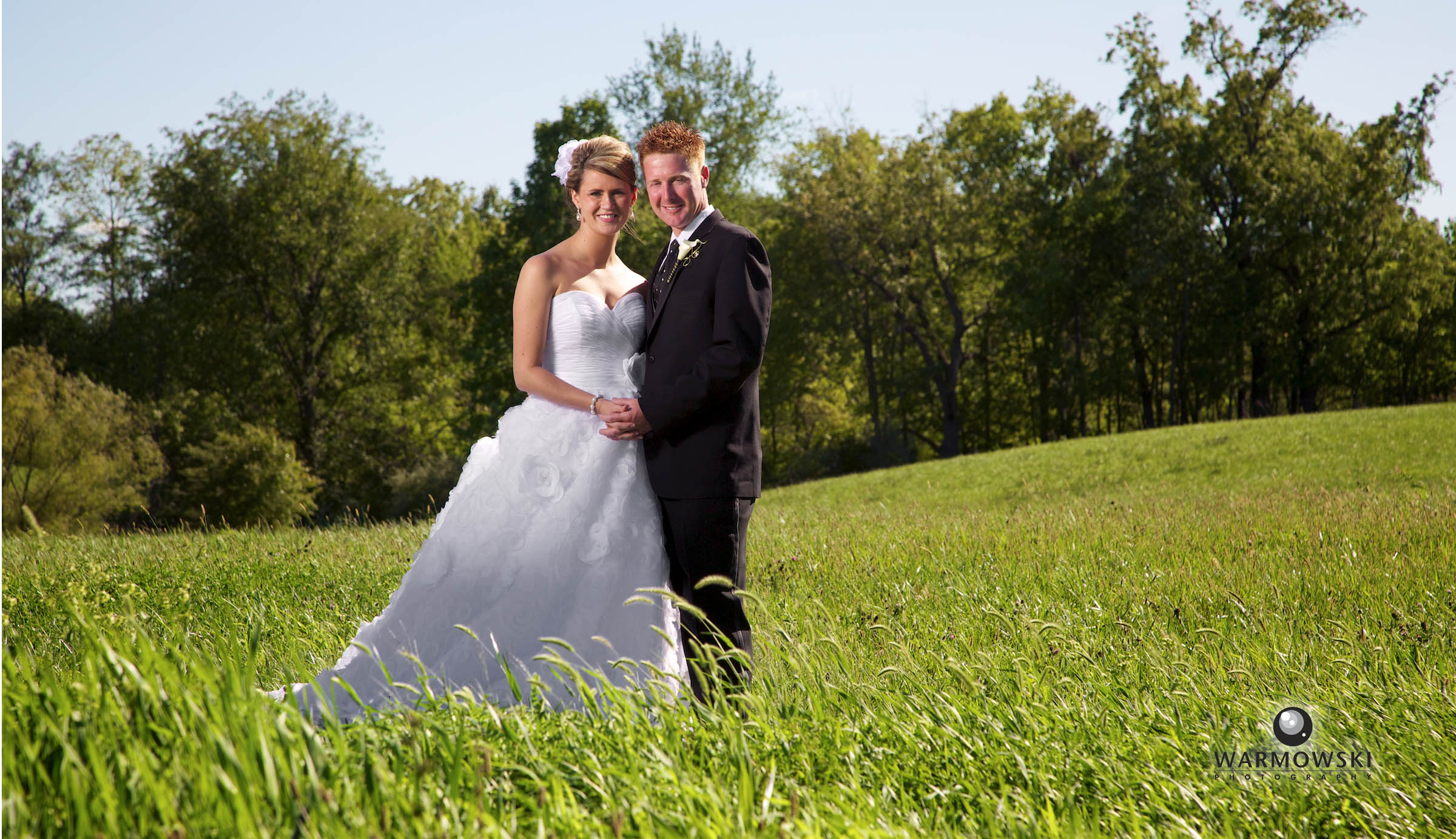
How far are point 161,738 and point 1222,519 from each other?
→ 9.50 meters

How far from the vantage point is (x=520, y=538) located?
418 cm

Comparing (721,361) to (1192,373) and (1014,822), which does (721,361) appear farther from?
(1192,373)

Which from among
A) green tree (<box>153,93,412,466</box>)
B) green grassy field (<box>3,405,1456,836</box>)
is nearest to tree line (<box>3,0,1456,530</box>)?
green tree (<box>153,93,412,466</box>)

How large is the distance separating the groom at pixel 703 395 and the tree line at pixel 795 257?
26265 mm

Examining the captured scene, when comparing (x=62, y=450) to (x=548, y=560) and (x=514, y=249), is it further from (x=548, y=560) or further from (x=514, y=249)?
(x=548, y=560)

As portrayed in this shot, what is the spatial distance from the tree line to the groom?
26.3 m

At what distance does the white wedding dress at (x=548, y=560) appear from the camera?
3.92m

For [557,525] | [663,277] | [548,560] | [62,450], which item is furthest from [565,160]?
[62,450]

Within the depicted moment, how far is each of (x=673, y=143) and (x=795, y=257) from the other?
3689 centimetres

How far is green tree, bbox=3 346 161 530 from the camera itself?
25844mm

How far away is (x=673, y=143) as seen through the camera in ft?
13.8

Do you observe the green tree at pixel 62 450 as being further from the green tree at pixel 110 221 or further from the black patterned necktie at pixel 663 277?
the black patterned necktie at pixel 663 277

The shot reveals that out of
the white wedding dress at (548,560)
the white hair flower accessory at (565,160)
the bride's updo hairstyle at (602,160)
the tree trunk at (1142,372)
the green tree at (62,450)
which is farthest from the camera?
the tree trunk at (1142,372)

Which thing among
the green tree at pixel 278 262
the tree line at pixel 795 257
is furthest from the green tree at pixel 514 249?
the green tree at pixel 278 262
